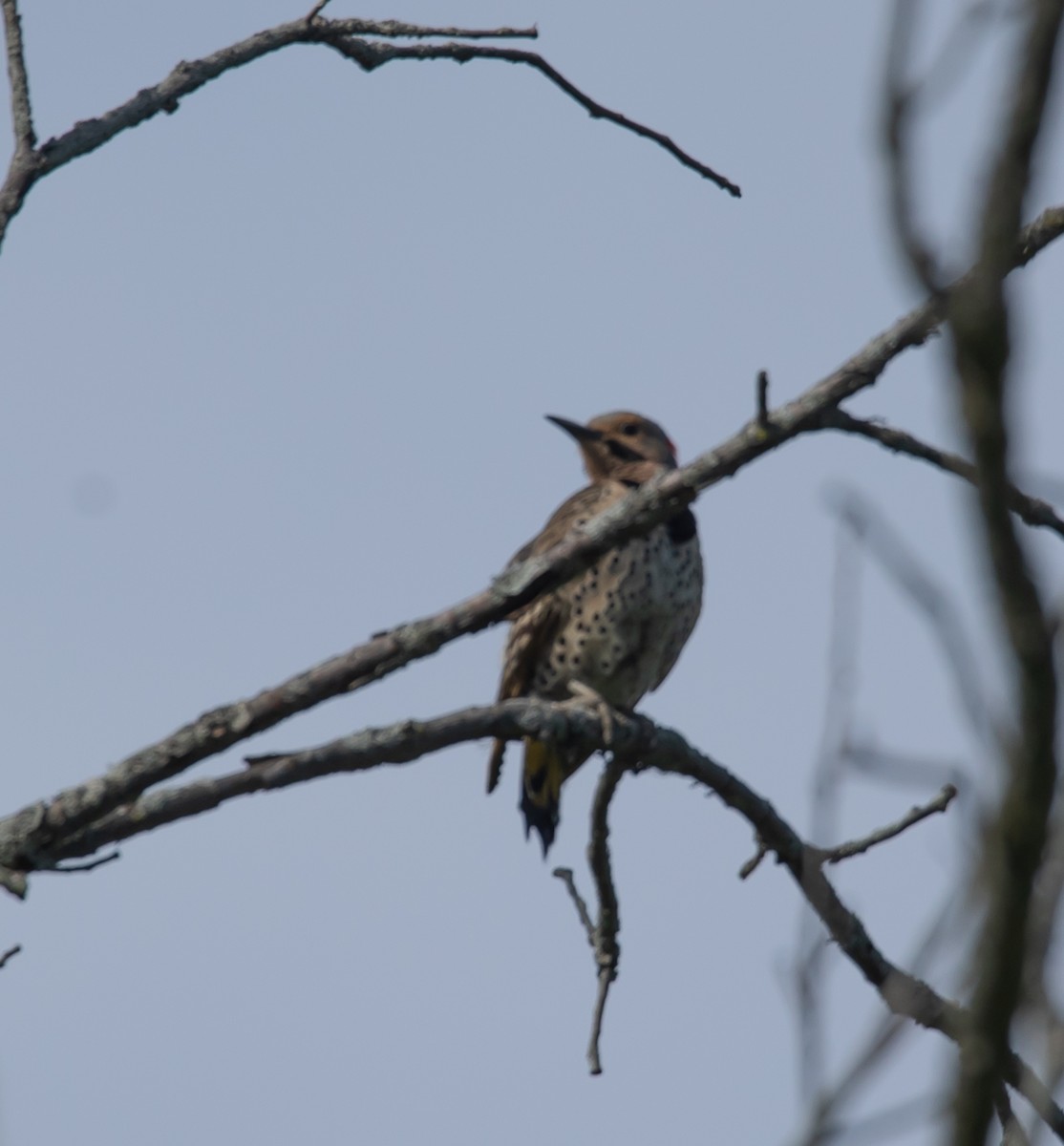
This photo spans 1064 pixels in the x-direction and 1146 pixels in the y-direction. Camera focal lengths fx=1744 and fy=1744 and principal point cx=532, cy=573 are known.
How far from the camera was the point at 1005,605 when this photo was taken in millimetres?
1660

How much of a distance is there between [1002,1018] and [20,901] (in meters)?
2.28

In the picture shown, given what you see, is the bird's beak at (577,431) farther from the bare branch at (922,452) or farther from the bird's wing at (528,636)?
the bare branch at (922,452)

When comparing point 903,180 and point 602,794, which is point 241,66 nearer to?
point 602,794

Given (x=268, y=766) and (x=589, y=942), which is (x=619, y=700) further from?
(x=268, y=766)

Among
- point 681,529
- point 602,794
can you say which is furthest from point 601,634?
point 602,794

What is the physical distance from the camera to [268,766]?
11.3 feet

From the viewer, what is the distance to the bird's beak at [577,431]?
27.7 feet

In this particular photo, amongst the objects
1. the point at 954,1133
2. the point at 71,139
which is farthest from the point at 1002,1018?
the point at 71,139

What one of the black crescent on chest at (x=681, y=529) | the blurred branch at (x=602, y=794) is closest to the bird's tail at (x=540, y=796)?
the black crescent on chest at (x=681, y=529)

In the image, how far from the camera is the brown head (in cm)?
847

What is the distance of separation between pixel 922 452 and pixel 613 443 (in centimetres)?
450

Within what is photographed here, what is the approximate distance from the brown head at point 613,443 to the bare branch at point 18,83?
4.37 m

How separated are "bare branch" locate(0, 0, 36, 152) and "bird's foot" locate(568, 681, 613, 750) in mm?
2081

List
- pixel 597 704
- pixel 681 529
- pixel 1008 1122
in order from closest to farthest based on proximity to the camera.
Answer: pixel 1008 1122 → pixel 597 704 → pixel 681 529
